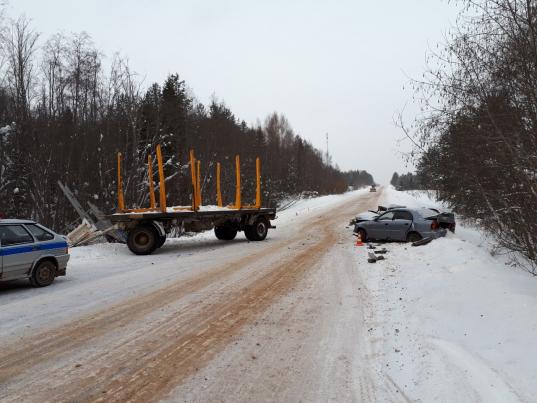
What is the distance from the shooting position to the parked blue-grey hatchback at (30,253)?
8.31 m

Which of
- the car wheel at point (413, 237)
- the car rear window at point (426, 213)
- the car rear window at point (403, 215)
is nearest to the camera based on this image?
the car wheel at point (413, 237)

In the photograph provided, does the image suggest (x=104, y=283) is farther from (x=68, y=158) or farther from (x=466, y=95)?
(x=68, y=158)

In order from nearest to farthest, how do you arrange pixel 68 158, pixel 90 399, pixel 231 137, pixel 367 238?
pixel 90 399 → pixel 367 238 → pixel 68 158 → pixel 231 137

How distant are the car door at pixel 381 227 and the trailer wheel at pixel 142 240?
7.89 meters

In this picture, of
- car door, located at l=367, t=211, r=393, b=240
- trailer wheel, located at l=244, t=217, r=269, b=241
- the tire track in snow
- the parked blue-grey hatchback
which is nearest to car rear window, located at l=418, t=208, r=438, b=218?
car door, located at l=367, t=211, r=393, b=240

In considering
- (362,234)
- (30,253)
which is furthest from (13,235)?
(362,234)

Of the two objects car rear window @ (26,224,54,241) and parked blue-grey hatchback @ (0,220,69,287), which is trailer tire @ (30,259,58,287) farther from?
car rear window @ (26,224,54,241)

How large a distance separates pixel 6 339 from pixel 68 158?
18825mm

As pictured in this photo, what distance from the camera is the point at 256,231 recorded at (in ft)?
56.8

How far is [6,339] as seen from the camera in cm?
559

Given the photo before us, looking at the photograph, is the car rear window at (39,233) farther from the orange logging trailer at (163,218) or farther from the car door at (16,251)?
the orange logging trailer at (163,218)

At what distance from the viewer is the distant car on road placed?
14.9 metres

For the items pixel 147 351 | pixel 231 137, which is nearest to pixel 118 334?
pixel 147 351

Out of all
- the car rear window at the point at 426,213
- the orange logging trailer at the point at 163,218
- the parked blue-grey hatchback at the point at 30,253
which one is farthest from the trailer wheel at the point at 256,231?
the parked blue-grey hatchback at the point at 30,253
